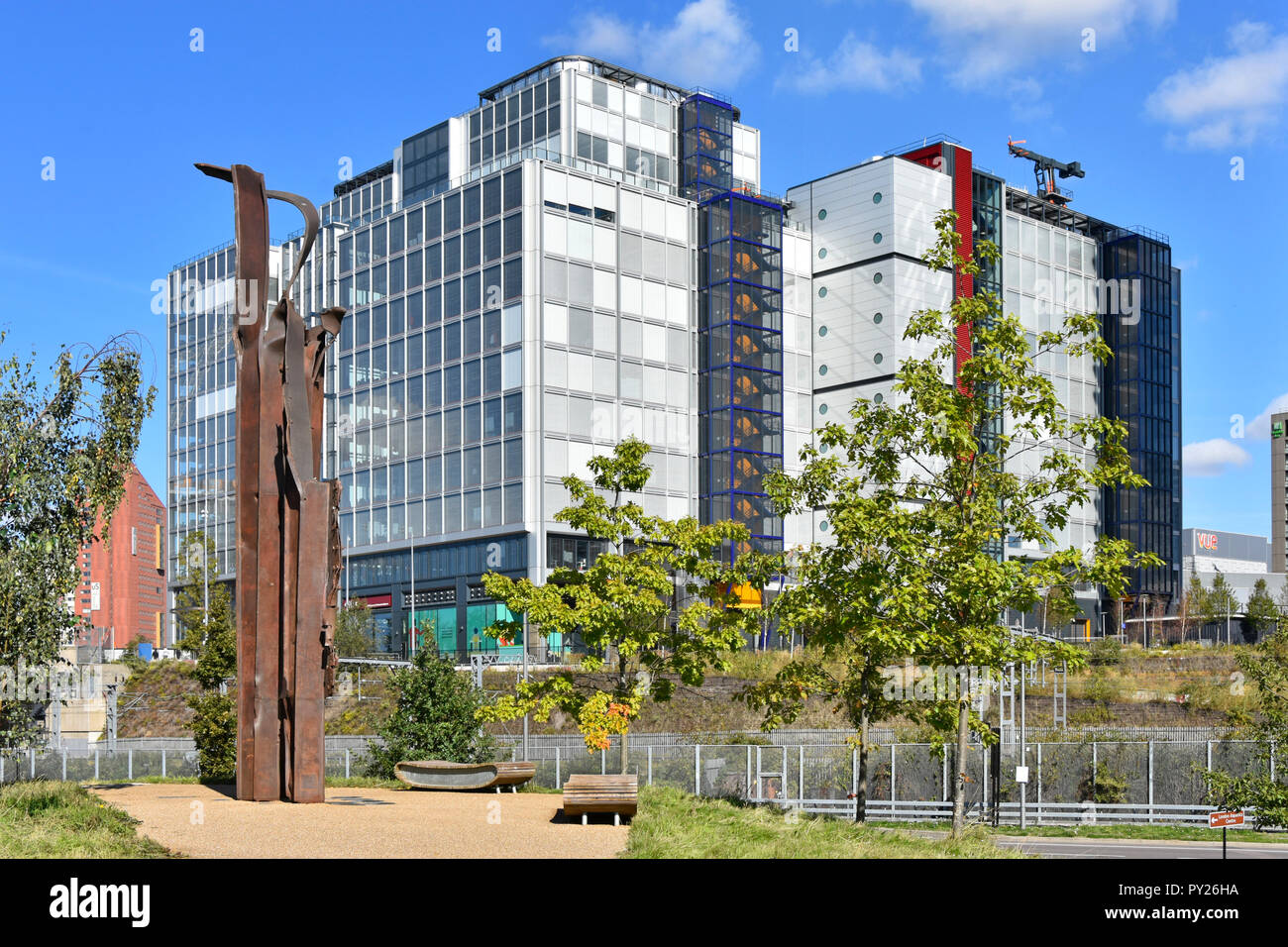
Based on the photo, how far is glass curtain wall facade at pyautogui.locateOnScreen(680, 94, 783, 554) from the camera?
8356cm

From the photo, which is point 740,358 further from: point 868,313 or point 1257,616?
point 1257,616

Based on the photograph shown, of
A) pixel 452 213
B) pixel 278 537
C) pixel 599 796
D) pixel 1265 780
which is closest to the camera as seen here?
pixel 599 796

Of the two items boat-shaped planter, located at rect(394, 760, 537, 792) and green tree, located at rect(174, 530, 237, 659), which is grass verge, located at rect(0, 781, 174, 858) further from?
green tree, located at rect(174, 530, 237, 659)

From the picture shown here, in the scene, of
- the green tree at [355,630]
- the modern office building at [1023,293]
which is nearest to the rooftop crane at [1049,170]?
the modern office building at [1023,293]

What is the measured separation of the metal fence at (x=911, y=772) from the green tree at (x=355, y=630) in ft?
103

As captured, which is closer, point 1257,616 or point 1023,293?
A: point 1257,616

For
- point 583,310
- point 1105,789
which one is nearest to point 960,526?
point 1105,789

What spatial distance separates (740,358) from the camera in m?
84.6

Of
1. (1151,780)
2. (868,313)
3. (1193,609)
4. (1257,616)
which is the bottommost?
(1151,780)

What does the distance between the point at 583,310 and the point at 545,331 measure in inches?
133

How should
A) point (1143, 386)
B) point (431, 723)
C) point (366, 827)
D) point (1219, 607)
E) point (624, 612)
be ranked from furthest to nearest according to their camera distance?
point (1143, 386) → point (1219, 607) → point (431, 723) → point (624, 612) → point (366, 827)
